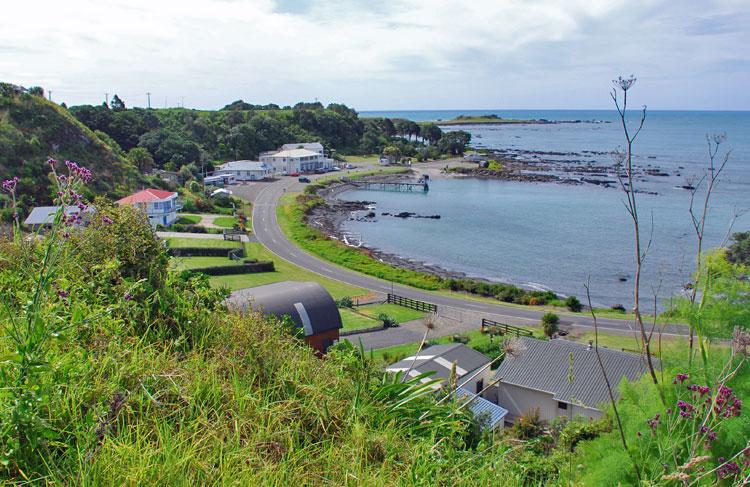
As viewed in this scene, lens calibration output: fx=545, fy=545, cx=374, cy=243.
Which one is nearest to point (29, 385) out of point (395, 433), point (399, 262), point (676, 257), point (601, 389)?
point (395, 433)

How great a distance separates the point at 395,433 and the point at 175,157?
73987mm

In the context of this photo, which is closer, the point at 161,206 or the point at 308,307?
the point at 308,307

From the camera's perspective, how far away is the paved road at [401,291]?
31250 millimetres

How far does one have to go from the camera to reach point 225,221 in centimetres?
5191

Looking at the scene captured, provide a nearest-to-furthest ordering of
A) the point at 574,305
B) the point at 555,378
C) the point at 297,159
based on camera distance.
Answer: the point at 555,378, the point at 574,305, the point at 297,159

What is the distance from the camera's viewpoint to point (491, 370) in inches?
853

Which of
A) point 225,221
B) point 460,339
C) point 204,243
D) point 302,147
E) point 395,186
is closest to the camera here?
point 460,339

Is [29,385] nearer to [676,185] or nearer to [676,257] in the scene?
[676,257]

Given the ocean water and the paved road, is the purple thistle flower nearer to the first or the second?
the paved road

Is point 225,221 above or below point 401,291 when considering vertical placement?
above

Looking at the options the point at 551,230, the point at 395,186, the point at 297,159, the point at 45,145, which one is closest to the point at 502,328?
the point at 551,230

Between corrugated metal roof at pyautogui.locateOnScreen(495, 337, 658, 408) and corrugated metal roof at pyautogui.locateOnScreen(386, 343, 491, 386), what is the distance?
1084 mm

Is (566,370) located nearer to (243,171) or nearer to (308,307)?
(308,307)

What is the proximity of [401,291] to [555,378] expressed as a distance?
18740 mm
